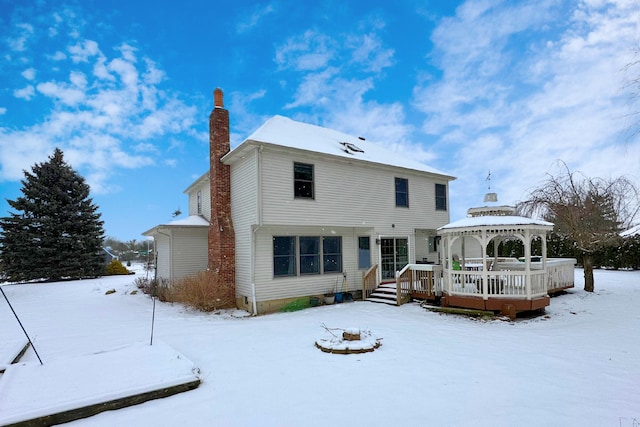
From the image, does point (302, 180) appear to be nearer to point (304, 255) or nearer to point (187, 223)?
point (304, 255)

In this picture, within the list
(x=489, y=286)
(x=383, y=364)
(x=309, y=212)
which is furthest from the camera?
(x=309, y=212)

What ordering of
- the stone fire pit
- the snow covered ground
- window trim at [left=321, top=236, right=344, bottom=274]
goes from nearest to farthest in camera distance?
the snow covered ground < the stone fire pit < window trim at [left=321, top=236, right=344, bottom=274]

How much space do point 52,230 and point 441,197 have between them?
23318 millimetres

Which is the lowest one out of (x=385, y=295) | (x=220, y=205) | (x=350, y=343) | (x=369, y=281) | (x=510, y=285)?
(x=385, y=295)

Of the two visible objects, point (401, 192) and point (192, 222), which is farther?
point (401, 192)

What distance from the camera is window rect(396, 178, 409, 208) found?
1490 cm

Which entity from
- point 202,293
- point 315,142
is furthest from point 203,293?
point 315,142

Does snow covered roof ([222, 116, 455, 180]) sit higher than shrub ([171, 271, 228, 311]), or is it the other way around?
snow covered roof ([222, 116, 455, 180])

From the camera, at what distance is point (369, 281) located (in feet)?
44.3

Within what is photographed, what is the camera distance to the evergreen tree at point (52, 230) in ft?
67.2

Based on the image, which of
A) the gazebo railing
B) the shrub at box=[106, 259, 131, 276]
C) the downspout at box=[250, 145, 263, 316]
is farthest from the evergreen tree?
the gazebo railing

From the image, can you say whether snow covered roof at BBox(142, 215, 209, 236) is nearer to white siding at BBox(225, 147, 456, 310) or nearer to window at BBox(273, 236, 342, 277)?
white siding at BBox(225, 147, 456, 310)

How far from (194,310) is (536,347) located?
9.68 metres

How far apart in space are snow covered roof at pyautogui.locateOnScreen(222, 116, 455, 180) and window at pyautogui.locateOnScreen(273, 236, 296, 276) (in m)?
3.26
